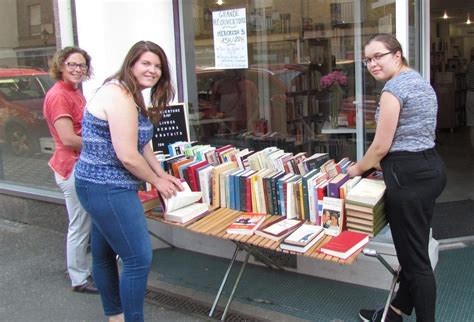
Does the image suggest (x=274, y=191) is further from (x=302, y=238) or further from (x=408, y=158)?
(x=408, y=158)

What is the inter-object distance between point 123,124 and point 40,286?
210 centimetres

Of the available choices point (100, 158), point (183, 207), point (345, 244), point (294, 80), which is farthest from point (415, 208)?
point (294, 80)

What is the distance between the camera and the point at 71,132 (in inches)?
140

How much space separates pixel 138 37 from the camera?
15.0ft

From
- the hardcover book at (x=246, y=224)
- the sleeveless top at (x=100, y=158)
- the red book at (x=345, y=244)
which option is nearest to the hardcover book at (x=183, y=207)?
the hardcover book at (x=246, y=224)

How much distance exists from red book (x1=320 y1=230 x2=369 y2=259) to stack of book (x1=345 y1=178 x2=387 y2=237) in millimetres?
45

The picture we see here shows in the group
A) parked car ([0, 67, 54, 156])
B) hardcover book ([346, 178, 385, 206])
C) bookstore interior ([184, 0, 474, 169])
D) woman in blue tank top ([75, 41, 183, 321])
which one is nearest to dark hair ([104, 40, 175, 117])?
woman in blue tank top ([75, 41, 183, 321])

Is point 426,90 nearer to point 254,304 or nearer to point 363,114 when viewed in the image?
point 363,114

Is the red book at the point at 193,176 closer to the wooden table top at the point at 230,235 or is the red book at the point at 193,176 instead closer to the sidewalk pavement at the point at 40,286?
the wooden table top at the point at 230,235

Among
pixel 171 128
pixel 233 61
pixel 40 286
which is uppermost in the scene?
pixel 233 61

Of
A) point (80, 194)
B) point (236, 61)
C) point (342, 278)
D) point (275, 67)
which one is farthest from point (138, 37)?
point (342, 278)

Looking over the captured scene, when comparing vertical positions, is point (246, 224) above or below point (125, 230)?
below

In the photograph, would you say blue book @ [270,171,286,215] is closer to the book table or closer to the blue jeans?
the book table

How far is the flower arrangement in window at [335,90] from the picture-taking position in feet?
16.0
